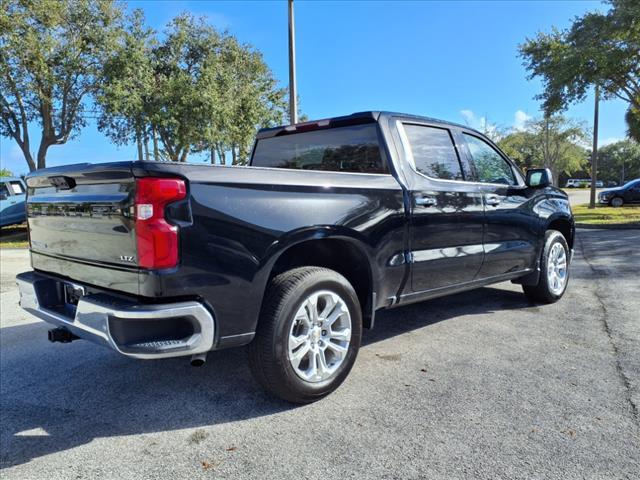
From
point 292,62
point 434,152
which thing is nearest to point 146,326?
point 434,152

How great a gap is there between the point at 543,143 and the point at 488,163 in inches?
1961

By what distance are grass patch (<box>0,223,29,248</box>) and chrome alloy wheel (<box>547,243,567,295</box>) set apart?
13.1 meters

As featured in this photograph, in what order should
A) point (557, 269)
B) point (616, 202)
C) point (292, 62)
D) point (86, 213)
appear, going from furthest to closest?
point (616, 202), point (292, 62), point (557, 269), point (86, 213)

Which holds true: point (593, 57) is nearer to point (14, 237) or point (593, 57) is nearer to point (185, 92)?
point (185, 92)

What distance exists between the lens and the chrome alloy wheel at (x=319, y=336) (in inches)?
116

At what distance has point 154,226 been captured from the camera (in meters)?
2.40

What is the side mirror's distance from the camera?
4.93 metres

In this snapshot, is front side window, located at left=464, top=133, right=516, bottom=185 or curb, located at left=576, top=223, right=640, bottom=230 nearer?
front side window, located at left=464, top=133, right=516, bottom=185

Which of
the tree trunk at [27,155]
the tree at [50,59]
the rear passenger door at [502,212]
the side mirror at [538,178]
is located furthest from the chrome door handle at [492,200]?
the tree trunk at [27,155]

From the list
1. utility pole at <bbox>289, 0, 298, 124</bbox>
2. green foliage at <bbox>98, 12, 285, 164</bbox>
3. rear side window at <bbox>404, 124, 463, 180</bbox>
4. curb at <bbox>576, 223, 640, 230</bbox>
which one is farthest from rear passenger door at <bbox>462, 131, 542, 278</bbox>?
green foliage at <bbox>98, 12, 285, 164</bbox>

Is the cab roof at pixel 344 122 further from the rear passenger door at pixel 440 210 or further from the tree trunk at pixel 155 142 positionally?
the tree trunk at pixel 155 142

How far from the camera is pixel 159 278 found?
7.91 feet

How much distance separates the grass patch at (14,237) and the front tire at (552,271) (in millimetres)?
13047

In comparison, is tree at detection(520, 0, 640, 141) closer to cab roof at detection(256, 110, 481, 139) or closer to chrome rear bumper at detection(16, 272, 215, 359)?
cab roof at detection(256, 110, 481, 139)
